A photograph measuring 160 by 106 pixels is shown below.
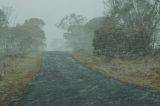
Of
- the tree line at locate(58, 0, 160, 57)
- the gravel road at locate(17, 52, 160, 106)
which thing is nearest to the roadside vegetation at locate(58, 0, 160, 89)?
the tree line at locate(58, 0, 160, 57)

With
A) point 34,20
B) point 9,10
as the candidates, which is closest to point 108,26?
point 9,10

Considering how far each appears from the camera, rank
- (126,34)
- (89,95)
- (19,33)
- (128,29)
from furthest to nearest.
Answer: (19,33)
(128,29)
(126,34)
(89,95)

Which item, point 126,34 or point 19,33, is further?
point 19,33

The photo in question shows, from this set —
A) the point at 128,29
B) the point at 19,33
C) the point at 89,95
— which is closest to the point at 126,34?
the point at 128,29

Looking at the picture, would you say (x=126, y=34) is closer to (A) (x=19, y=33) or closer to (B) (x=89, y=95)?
(B) (x=89, y=95)

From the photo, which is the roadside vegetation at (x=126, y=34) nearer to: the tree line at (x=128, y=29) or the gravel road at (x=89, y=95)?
the tree line at (x=128, y=29)

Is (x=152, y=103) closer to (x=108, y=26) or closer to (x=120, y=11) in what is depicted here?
(x=108, y=26)

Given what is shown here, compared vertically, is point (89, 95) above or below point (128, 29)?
below

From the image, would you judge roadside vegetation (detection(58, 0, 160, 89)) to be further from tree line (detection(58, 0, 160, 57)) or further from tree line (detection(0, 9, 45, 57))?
tree line (detection(0, 9, 45, 57))

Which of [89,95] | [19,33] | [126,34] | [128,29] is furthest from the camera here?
[19,33]

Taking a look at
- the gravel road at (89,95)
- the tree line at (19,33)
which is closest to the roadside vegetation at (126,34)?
the gravel road at (89,95)

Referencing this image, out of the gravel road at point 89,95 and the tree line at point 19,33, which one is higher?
the tree line at point 19,33

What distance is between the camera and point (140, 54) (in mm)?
36906

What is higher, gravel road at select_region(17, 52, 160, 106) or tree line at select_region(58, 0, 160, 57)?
tree line at select_region(58, 0, 160, 57)
